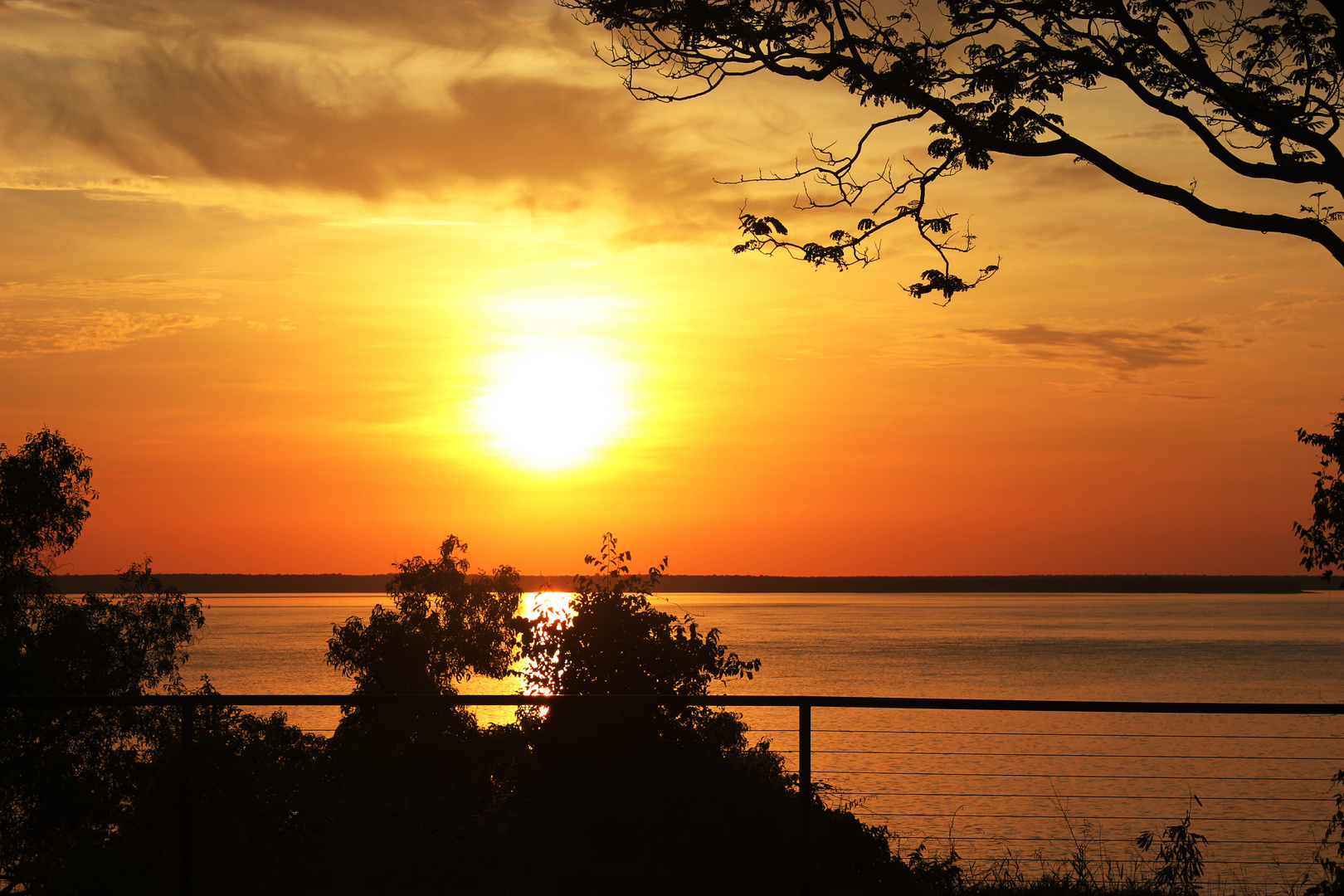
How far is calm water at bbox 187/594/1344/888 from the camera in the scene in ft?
99.4

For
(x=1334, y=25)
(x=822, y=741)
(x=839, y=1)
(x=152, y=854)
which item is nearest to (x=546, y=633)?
(x=152, y=854)

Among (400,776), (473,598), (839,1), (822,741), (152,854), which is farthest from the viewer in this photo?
(822,741)

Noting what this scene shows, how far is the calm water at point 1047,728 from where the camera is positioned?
3030 cm

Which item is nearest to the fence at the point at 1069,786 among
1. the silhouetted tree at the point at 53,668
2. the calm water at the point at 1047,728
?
Answer: the calm water at the point at 1047,728

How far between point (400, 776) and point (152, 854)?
1.74m

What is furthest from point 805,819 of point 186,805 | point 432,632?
point 432,632

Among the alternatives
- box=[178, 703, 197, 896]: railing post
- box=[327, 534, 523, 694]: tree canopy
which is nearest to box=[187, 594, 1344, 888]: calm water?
box=[178, 703, 197, 896]: railing post

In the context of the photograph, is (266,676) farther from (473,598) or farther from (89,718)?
(89,718)

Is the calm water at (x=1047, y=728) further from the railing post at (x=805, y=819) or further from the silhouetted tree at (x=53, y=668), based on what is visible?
the silhouetted tree at (x=53, y=668)

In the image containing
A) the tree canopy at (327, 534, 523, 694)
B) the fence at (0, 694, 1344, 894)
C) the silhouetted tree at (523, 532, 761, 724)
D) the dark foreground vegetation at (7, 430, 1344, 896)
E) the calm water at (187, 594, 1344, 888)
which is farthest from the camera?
the tree canopy at (327, 534, 523, 694)

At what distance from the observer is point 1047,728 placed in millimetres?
65375

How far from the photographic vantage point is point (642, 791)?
1019cm

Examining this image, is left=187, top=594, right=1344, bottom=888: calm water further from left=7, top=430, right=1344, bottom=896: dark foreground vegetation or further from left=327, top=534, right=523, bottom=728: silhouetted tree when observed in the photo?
left=327, top=534, right=523, bottom=728: silhouetted tree

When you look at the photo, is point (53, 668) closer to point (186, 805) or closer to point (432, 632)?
point (432, 632)
